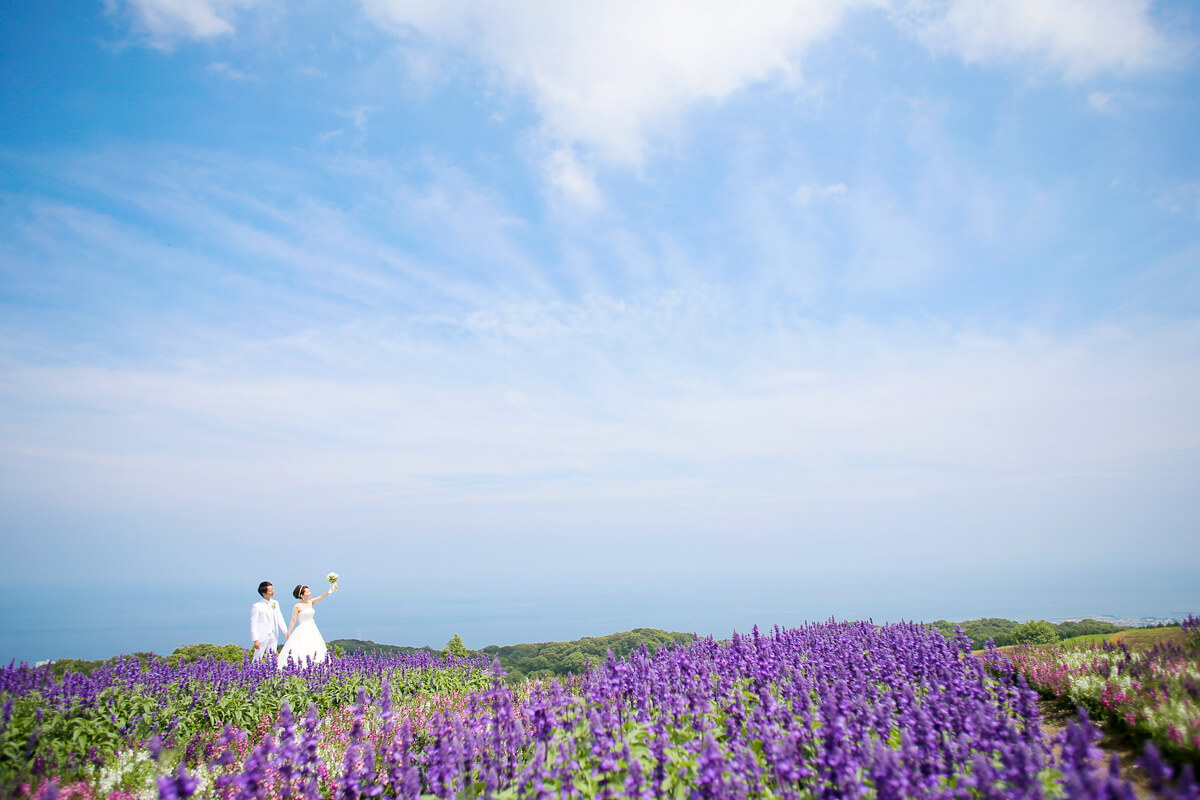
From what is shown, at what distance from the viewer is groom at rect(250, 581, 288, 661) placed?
14.3 m

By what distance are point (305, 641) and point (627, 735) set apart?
11.5 m

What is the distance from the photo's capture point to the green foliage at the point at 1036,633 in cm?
1379

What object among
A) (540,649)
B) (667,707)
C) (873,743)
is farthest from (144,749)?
(540,649)

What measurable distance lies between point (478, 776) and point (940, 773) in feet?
13.1

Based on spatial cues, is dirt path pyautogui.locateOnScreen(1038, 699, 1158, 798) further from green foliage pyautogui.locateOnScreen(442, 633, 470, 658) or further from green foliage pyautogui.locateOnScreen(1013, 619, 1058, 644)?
green foliage pyautogui.locateOnScreen(442, 633, 470, 658)

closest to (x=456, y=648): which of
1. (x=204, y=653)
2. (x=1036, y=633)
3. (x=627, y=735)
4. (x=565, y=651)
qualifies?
(x=565, y=651)

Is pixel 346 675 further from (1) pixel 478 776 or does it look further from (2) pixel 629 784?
(2) pixel 629 784

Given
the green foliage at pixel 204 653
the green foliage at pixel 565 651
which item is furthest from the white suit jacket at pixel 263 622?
the green foliage at pixel 565 651

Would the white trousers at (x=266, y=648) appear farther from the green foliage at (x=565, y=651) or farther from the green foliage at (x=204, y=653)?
the green foliage at (x=565, y=651)

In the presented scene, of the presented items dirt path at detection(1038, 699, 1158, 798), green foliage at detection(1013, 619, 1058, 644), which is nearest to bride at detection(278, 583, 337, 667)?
dirt path at detection(1038, 699, 1158, 798)

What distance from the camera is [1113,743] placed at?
7230 mm

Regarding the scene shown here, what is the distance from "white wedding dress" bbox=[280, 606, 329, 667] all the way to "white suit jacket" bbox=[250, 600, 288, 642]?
472 millimetres

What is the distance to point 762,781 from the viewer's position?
4.95 metres

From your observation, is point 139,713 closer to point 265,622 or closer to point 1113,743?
point 265,622
